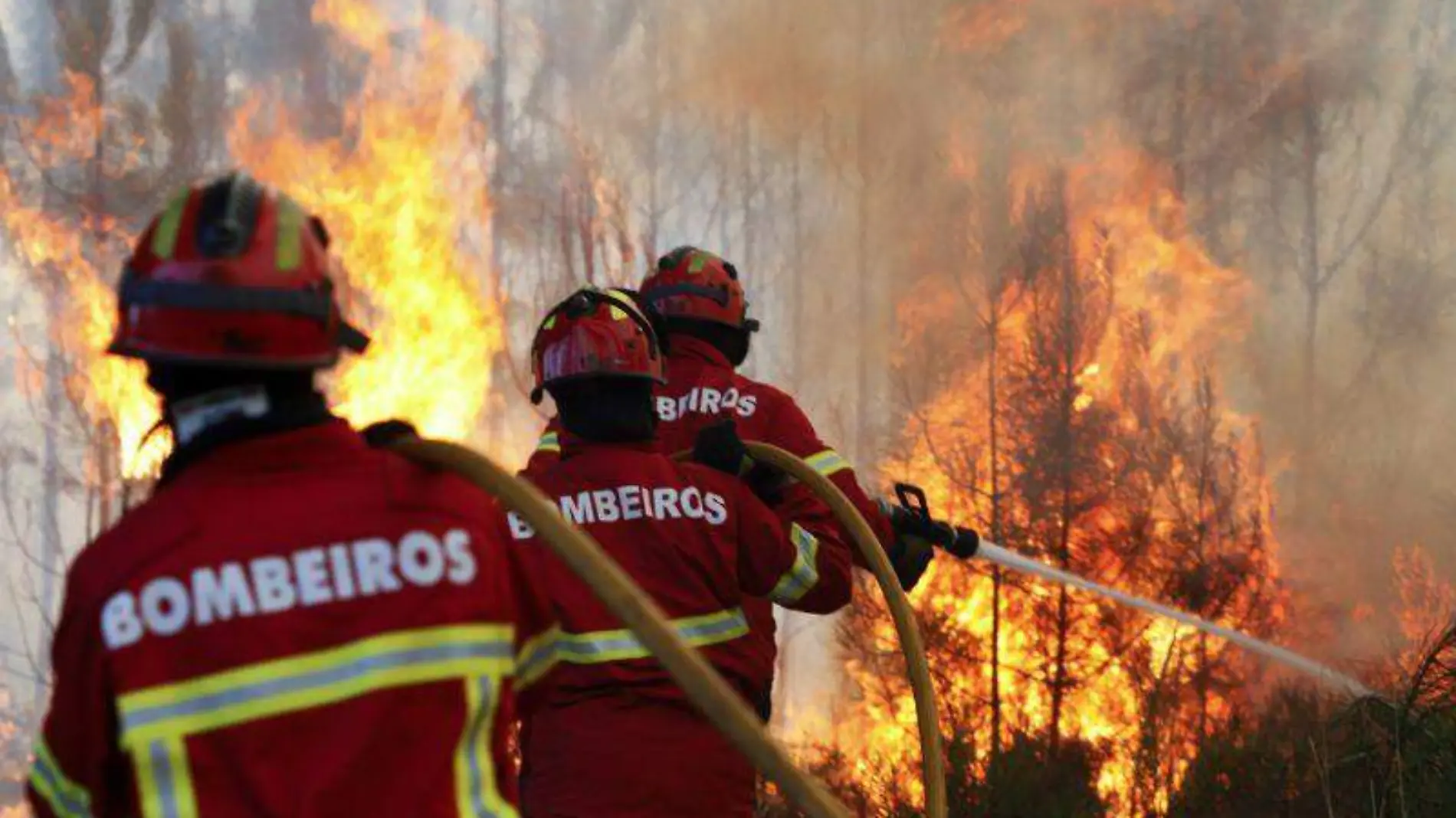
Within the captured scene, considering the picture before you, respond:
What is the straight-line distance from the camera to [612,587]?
178 centimetres

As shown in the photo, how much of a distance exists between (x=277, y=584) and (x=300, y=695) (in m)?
0.13

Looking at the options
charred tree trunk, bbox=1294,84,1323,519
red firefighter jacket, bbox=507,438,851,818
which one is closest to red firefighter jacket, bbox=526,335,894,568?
red firefighter jacket, bbox=507,438,851,818

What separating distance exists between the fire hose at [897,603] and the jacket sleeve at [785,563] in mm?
140

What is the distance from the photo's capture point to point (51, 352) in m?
20.9

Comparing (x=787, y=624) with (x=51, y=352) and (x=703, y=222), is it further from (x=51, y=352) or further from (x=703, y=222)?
(x=51, y=352)

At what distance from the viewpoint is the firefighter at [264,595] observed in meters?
1.60

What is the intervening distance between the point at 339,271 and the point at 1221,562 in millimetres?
11911

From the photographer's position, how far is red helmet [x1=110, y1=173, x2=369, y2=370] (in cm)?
172

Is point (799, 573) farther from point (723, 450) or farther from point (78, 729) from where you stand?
point (78, 729)

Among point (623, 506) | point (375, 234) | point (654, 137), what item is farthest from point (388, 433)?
point (654, 137)

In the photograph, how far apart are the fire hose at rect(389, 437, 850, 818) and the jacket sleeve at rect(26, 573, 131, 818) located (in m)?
0.43

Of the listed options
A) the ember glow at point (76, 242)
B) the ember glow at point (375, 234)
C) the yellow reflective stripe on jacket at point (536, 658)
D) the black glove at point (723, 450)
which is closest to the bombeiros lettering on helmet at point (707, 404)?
the black glove at point (723, 450)

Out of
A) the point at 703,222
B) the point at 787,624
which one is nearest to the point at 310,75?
the point at 703,222

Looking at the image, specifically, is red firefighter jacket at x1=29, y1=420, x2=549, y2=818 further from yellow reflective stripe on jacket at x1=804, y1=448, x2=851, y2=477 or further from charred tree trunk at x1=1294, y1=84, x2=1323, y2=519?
charred tree trunk at x1=1294, y1=84, x2=1323, y2=519
